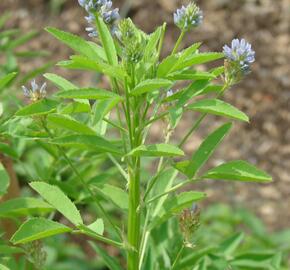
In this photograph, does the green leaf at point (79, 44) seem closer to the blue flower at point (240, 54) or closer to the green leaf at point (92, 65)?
the green leaf at point (92, 65)

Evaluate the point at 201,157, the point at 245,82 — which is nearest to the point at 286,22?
the point at 245,82

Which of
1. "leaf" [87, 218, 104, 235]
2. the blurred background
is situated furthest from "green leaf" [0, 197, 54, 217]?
the blurred background

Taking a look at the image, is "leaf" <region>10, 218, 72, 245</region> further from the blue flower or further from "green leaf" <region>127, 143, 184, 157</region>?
the blue flower

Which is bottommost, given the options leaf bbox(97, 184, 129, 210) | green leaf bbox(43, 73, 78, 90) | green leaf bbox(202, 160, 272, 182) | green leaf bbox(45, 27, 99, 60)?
leaf bbox(97, 184, 129, 210)

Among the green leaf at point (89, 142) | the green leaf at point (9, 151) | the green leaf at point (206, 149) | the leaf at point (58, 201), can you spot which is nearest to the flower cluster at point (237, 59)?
the green leaf at point (206, 149)

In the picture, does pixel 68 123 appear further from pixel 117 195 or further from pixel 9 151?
pixel 9 151
